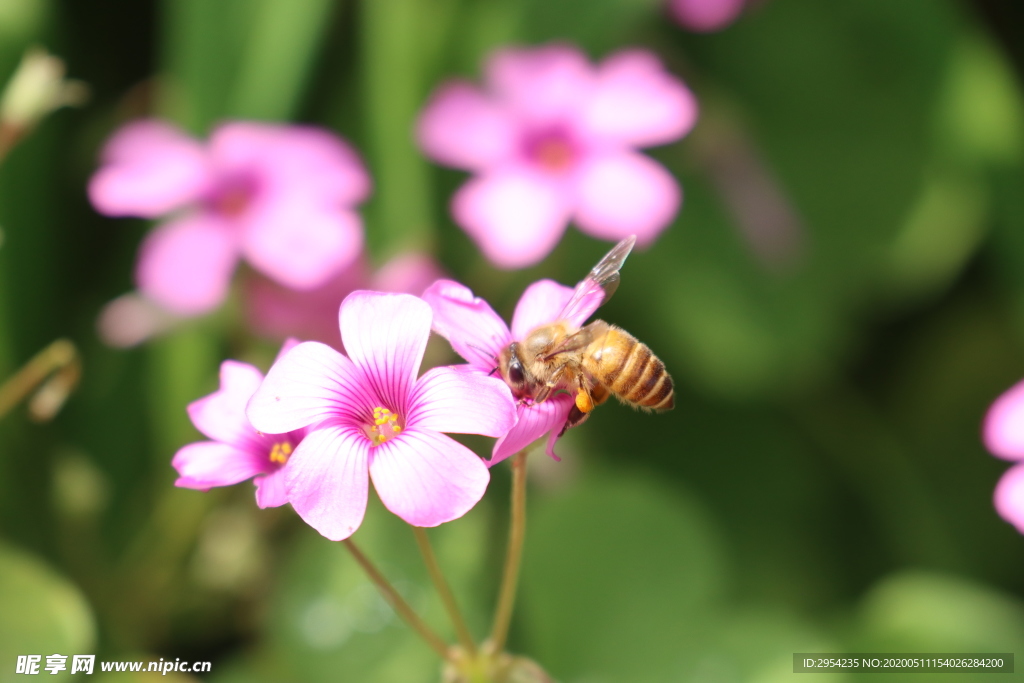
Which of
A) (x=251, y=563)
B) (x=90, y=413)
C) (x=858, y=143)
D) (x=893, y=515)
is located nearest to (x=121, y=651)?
(x=251, y=563)

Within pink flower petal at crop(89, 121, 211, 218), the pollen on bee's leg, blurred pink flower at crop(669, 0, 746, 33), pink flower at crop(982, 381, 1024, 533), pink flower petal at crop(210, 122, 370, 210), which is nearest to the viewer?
the pollen on bee's leg

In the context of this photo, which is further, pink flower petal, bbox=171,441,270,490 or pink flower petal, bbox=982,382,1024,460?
pink flower petal, bbox=982,382,1024,460

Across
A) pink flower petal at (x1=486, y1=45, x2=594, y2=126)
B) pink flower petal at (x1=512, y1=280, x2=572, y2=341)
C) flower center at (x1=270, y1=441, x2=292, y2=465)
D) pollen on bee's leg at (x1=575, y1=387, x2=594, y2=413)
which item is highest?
pink flower petal at (x1=486, y1=45, x2=594, y2=126)

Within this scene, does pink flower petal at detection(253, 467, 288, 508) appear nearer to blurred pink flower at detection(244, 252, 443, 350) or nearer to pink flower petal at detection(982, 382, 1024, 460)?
blurred pink flower at detection(244, 252, 443, 350)

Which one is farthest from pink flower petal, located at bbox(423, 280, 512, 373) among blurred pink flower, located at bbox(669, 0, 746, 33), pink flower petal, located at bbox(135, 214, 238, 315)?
blurred pink flower, located at bbox(669, 0, 746, 33)

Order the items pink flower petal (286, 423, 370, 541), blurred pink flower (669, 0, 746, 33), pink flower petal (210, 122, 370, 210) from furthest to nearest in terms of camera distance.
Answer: blurred pink flower (669, 0, 746, 33) < pink flower petal (210, 122, 370, 210) < pink flower petal (286, 423, 370, 541)

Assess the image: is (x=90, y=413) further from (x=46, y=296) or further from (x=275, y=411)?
(x=275, y=411)
